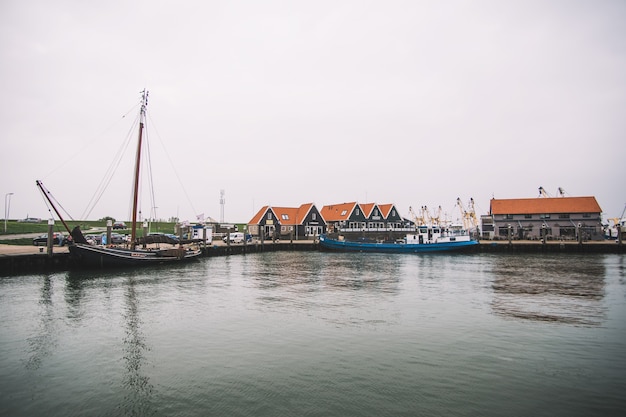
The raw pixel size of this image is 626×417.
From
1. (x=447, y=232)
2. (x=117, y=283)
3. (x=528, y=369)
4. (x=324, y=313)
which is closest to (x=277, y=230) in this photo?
(x=447, y=232)

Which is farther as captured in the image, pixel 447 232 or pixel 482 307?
pixel 447 232

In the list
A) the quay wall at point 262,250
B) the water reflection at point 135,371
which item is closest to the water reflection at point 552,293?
the water reflection at point 135,371

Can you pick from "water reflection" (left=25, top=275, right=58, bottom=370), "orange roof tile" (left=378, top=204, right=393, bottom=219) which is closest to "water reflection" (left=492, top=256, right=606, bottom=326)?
"water reflection" (left=25, top=275, right=58, bottom=370)

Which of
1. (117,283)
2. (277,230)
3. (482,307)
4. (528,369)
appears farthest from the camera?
(277,230)

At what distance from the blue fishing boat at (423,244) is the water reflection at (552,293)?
835 inches

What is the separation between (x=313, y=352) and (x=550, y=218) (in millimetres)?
74137

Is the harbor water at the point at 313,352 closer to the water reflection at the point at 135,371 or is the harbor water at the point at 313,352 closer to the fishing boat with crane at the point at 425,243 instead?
the water reflection at the point at 135,371

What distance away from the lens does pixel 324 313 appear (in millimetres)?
18219

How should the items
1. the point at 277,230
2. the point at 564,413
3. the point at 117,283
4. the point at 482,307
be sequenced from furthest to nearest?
1. the point at 277,230
2. the point at 117,283
3. the point at 482,307
4. the point at 564,413

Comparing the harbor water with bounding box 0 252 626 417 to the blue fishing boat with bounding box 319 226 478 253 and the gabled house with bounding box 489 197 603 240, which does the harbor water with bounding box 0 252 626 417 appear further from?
the gabled house with bounding box 489 197 603 240

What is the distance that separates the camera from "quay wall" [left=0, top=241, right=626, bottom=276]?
31.8 m

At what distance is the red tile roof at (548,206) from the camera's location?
227ft

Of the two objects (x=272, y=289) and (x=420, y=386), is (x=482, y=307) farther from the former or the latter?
(x=272, y=289)

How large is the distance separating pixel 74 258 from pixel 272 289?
23024mm
